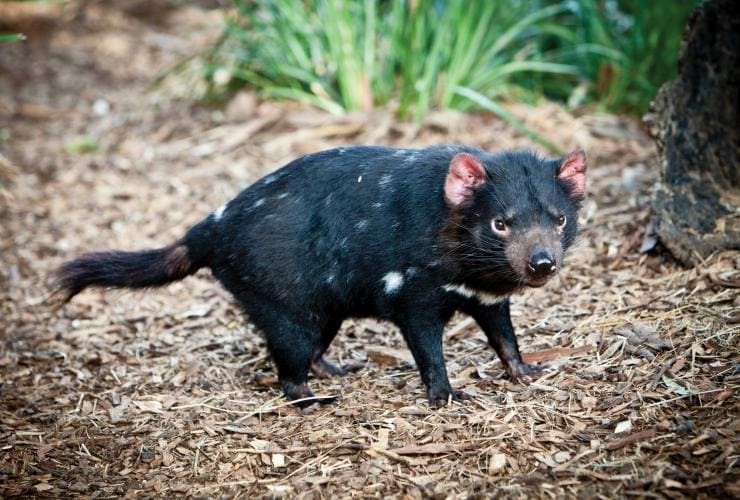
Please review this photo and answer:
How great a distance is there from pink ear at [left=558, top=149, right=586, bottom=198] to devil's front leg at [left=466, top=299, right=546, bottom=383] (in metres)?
0.55

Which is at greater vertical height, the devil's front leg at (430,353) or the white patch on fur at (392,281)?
the white patch on fur at (392,281)

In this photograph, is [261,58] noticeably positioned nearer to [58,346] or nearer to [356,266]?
[58,346]

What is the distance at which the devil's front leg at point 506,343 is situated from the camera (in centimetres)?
333

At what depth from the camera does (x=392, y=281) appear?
3.19 metres

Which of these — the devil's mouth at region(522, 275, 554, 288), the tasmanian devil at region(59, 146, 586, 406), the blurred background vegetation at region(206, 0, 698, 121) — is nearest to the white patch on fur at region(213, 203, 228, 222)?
the tasmanian devil at region(59, 146, 586, 406)

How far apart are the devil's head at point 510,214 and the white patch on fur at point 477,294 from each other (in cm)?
5

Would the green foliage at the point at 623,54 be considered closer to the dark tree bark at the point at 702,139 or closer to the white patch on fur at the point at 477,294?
the dark tree bark at the point at 702,139

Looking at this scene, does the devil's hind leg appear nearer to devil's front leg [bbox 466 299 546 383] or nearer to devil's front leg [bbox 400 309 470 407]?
devil's front leg [bbox 400 309 470 407]

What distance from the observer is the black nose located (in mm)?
2885

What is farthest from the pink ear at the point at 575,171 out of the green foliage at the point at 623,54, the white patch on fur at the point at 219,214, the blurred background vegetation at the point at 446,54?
the green foliage at the point at 623,54

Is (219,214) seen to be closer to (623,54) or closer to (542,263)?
(542,263)

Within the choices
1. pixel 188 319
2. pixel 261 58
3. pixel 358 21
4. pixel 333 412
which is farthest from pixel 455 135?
pixel 333 412

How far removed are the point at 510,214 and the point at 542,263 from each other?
23 cm

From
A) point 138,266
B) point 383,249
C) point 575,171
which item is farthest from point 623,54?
point 138,266
